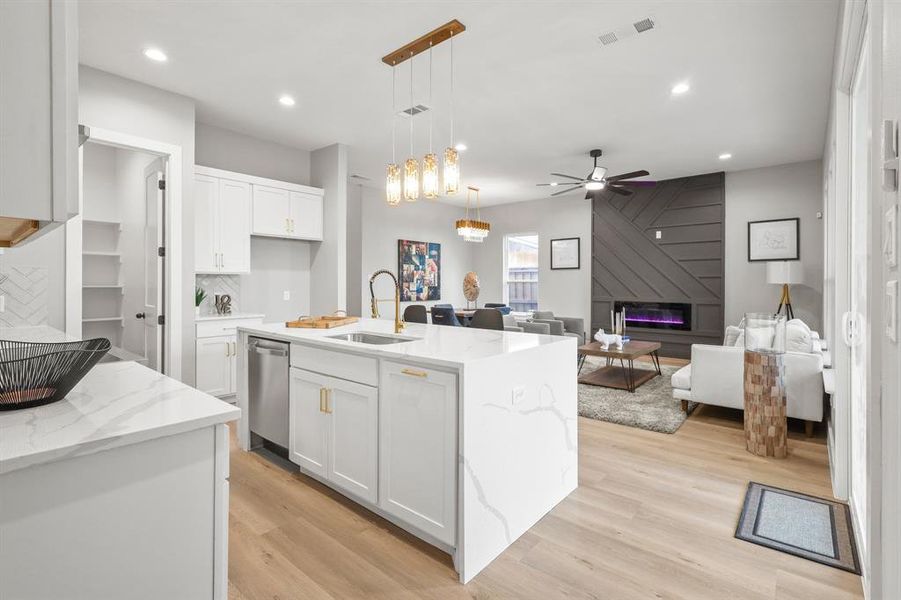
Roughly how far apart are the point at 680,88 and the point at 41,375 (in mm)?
4529

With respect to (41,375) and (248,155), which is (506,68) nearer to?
(248,155)

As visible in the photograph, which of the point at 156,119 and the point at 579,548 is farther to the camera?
the point at 156,119

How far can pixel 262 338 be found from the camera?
3.04 m

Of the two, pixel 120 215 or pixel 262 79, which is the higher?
pixel 262 79

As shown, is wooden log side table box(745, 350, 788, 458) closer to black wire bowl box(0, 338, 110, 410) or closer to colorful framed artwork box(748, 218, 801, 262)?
black wire bowl box(0, 338, 110, 410)

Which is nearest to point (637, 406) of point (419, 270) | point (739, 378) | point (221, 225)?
point (739, 378)

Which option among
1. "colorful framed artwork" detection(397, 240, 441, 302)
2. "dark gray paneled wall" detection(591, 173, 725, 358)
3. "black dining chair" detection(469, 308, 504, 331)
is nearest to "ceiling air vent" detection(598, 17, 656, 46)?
"black dining chair" detection(469, 308, 504, 331)

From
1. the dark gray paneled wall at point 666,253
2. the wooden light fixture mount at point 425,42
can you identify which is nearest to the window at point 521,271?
the dark gray paneled wall at point 666,253

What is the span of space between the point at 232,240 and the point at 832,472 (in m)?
5.17

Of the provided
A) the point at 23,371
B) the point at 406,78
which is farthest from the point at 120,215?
the point at 23,371

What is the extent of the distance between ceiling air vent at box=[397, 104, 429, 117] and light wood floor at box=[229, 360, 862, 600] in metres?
3.30

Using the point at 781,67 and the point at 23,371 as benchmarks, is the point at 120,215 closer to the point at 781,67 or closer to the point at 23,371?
the point at 23,371

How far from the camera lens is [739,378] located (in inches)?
142

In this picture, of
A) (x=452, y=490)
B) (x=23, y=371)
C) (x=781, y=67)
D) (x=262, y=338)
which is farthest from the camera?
(x=781, y=67)
